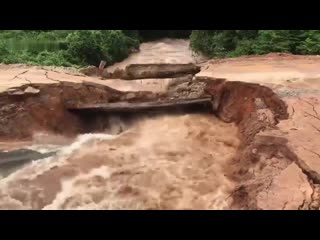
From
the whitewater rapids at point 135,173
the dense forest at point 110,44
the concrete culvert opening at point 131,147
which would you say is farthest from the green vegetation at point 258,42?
the whitewater rapids at point 135,173

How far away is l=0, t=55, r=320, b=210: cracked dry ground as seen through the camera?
5633 mm

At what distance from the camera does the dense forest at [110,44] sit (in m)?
12.2

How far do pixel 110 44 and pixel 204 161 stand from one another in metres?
8.88

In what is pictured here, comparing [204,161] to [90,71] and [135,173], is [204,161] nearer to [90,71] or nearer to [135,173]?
[135,173]

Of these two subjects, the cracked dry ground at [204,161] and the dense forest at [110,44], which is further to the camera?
the dense forest at [110,44]

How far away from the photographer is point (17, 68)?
10156 millimetres

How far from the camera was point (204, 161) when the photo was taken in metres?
7.16

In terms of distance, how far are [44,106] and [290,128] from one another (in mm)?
4558

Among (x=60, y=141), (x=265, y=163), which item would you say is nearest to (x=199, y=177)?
(x=265, y=163)

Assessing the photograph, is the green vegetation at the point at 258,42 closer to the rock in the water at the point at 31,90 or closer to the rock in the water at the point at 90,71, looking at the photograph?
the rock in the water at the point at 90,71

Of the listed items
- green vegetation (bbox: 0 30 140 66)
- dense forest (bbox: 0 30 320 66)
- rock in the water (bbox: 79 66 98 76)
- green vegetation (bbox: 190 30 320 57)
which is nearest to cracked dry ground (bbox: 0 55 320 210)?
rock in the water (bbox: 79 66 98 76)

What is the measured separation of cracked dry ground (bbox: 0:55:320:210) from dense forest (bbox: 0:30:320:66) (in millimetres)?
2790

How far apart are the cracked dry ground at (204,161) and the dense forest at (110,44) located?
9.15 ft

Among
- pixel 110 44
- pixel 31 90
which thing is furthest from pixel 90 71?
pixel 110 44
